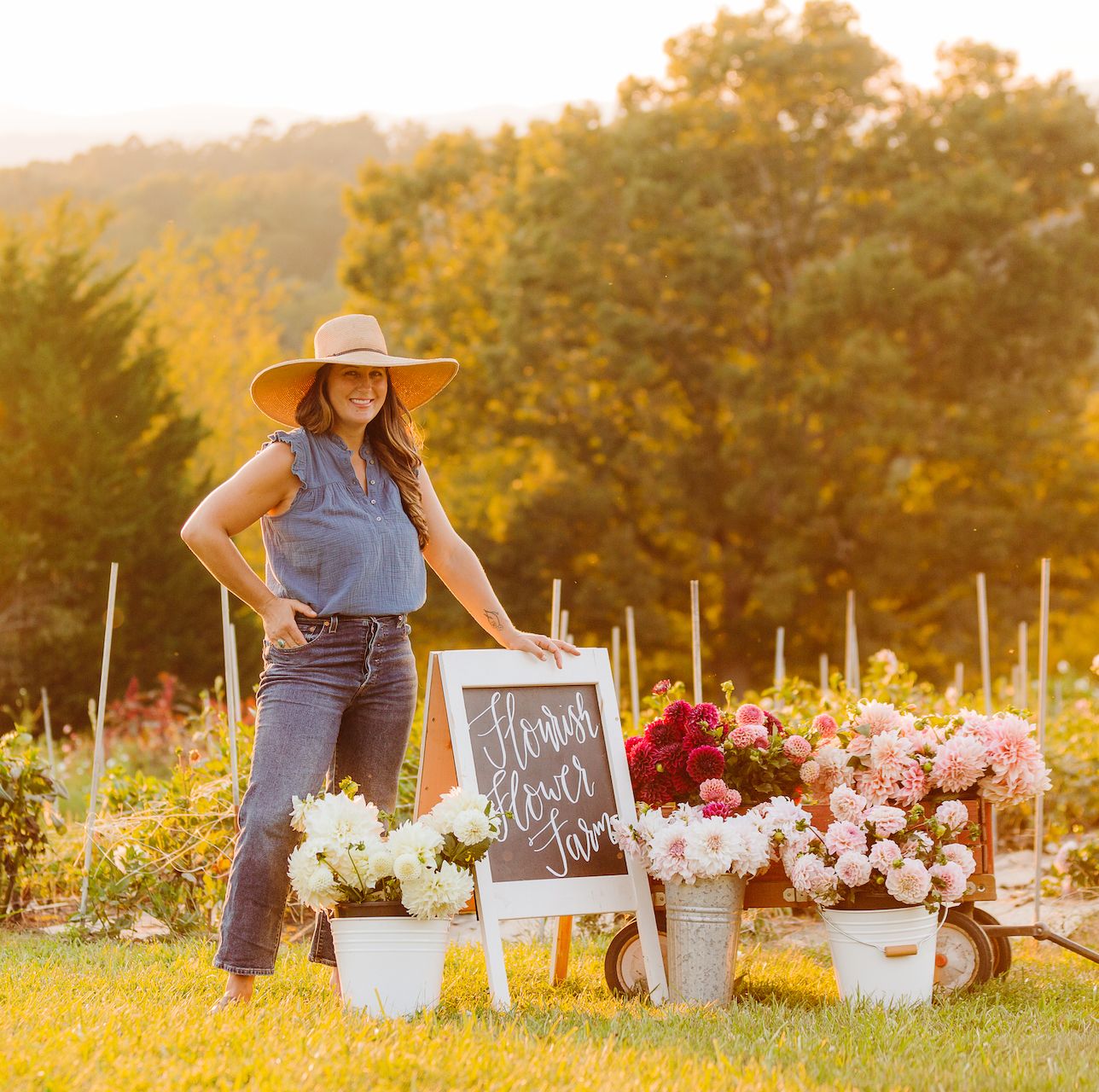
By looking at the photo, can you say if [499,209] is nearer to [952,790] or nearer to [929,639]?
[929,639]

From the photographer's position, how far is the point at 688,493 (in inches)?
685

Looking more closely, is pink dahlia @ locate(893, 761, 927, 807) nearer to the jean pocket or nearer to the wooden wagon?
the wooden wagon


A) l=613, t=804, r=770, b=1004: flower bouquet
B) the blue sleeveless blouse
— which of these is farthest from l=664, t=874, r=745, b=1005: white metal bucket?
the blue sleeveless blouse

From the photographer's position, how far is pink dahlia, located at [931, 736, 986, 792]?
11.7ft

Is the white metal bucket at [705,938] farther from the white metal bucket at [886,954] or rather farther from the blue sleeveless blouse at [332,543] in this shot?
the blue sleeveless blouse at [332,543]

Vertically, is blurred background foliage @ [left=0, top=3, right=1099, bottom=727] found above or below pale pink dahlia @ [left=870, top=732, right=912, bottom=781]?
above

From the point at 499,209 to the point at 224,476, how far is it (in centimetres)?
523

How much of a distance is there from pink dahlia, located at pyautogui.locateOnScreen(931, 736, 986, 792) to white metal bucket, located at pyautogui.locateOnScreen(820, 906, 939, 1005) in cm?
37

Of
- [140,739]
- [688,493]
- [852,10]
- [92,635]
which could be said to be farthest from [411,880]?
[852,10]

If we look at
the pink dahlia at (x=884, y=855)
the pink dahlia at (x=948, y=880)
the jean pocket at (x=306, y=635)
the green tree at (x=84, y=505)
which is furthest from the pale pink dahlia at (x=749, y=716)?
the green tree at (x=84, y=505)

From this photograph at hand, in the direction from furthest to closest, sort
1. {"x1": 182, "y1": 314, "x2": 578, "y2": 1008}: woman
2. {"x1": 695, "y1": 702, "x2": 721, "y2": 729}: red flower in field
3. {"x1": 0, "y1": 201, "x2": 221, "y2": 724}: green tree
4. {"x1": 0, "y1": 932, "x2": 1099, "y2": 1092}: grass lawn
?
{"x1": 0, "y1": 201, "x2": 221, "y2": 724}: green tree, {"x1": 695, "y1": 702, "x2": 721, "y2": 729}: red flower in field, {"x1": 182, "y1": 314, "x2": 578, "y2": 1008}: woman, {"x1": 0, "y1": 932, "x2": 1099, "y2": 1092}: grass lawn

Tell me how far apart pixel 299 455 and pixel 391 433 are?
0.30 m

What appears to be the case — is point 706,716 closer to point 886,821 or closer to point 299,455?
point 886,821

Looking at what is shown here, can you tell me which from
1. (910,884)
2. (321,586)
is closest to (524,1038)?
(910,884)
